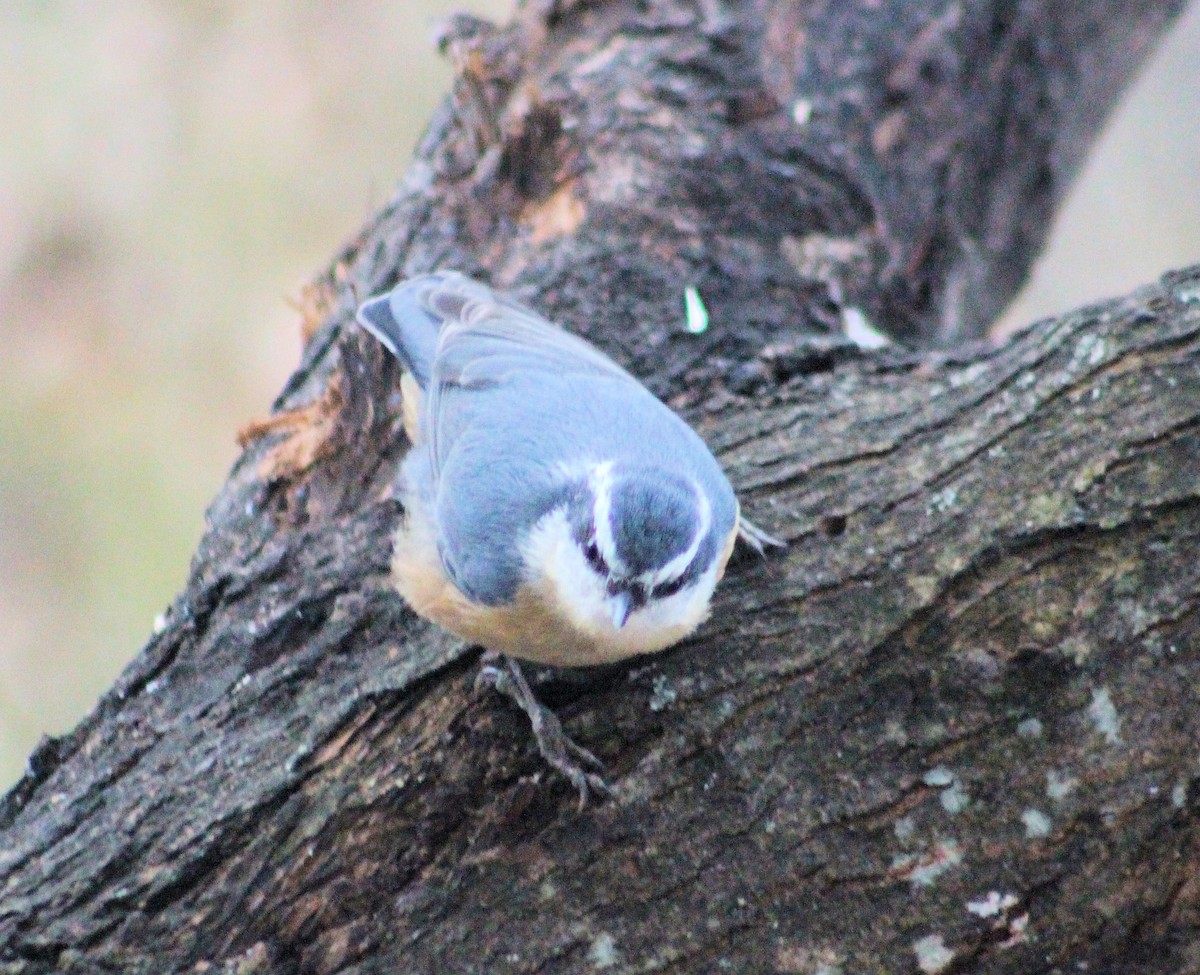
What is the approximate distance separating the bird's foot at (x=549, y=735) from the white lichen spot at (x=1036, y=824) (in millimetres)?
665

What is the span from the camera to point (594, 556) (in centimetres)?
237

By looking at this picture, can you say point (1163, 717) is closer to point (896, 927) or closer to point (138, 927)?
point (896, 927)

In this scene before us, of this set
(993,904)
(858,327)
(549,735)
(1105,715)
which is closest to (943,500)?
(1105,715)

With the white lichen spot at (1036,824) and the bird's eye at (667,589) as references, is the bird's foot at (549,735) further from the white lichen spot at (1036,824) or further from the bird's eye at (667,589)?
the white lichen spot at (1036,824)

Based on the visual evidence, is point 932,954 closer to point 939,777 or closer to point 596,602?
point 939,777

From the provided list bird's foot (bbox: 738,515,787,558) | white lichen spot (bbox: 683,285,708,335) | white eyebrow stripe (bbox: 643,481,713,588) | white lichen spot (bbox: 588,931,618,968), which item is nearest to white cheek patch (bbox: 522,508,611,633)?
white eyebrow stripe (bbox: 643,481,713,588)

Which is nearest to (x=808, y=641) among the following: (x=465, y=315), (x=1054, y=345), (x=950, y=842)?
(x=950, y=842)

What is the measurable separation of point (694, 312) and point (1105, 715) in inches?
57.7

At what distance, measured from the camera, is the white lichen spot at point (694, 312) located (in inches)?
125

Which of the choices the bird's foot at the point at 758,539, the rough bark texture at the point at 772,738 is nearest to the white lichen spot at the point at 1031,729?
the rough bark texture at the point at 772,738

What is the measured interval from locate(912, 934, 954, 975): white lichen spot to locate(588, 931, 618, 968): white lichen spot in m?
0.48

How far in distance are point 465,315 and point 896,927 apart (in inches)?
A: 63.3

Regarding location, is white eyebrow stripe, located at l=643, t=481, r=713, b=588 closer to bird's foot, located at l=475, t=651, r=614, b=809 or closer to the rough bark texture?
the rough bark texture

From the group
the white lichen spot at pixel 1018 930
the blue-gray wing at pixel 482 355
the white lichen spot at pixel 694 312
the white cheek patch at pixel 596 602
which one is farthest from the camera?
the white lichen spot at pixel 694 312
